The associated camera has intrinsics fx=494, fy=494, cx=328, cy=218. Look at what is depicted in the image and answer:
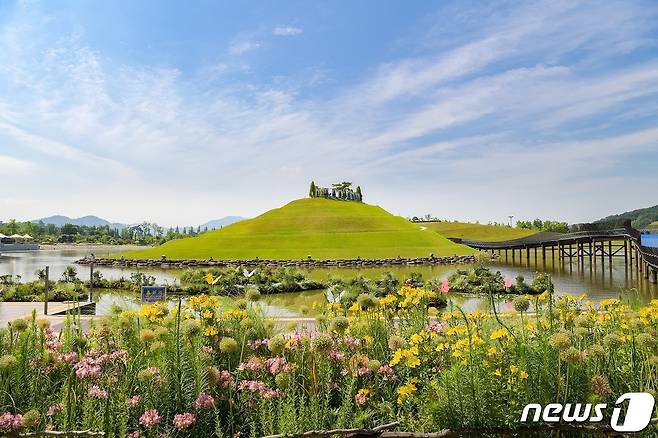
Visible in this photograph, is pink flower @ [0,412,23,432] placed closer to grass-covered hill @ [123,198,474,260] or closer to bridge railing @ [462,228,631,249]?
bridge railing @ [462,228,631,249]

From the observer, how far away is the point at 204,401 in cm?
408

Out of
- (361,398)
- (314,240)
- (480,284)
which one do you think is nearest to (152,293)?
(361,398)

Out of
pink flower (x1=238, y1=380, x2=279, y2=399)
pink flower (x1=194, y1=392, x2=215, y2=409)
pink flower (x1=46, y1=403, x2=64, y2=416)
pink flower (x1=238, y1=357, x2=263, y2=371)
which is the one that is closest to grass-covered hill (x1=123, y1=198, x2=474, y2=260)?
pink flower (x1=238, y1=357, x2=263, y2=371)

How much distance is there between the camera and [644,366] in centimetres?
447

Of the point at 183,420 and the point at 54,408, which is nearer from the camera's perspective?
the point at 183,420

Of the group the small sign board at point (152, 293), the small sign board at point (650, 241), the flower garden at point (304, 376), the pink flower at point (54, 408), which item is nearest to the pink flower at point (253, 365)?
the flower garden at point (304, 376)

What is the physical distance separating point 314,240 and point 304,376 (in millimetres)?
64564

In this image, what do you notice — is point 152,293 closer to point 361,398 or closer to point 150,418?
point 150,418

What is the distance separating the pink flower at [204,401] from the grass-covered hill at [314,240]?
52560 mm

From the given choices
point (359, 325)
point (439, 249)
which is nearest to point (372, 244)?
point (439, 249)

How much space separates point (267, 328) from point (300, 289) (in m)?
22.4

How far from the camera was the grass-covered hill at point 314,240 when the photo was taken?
6066 cm

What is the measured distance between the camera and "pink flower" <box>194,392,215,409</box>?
4.06 m

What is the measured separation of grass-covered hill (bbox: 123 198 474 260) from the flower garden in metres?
51.4
